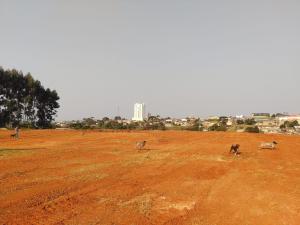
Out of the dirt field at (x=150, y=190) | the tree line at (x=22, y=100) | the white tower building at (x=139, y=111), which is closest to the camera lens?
the dirt field at (x=150, y=190)

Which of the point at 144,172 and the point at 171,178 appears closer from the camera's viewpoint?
the point at 171,178

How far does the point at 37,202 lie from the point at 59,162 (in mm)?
8732

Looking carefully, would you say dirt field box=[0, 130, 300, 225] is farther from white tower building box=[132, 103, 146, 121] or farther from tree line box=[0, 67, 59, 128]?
white tower building box=[132, 103, 146, 121]

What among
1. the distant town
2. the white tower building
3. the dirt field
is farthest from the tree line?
the white tower building

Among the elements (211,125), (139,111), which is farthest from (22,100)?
(139,111)

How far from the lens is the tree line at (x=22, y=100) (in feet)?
199

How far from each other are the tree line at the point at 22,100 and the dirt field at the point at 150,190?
40375 mm

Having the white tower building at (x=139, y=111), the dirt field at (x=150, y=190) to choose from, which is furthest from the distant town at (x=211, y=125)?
the dirt field at (x=150, y=190)

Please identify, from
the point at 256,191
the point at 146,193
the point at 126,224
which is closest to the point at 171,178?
the point at 146,193

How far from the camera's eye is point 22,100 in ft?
205

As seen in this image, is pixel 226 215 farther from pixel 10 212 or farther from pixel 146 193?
pixel 10 212

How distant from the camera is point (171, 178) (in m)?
17.0

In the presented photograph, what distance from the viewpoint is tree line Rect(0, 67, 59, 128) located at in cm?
6077

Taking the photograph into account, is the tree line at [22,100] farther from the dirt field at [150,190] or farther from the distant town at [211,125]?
the dirt field at [150,190]
